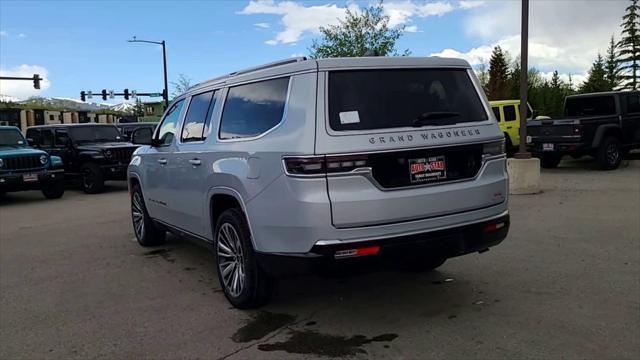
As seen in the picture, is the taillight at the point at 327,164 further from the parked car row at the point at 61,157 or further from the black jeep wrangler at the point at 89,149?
the black jeep wrangler at the point at 89,149

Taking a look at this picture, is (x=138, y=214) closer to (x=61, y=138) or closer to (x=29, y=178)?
(x=29, y=178)

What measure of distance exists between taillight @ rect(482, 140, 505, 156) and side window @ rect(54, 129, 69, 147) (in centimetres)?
1408

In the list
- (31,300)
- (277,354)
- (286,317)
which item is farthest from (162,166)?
(277,354)

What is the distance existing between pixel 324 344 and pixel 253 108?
6.21 ft

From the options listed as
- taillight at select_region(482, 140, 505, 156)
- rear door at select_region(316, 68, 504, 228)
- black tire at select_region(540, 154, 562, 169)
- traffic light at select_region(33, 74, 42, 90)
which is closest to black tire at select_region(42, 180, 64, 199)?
rear door at select_region(316, 68, 504, 228)

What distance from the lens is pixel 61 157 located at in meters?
15.9

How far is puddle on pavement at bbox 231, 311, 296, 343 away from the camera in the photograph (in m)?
4.18

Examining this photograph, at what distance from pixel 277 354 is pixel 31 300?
9.13 feet

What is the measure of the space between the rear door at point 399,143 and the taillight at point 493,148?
47 mm

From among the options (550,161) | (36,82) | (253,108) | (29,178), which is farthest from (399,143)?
(36,82)

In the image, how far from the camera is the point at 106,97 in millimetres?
50125

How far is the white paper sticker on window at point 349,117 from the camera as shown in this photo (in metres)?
3.90

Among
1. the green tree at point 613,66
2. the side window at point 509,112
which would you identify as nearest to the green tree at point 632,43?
the green tree at point 613,66

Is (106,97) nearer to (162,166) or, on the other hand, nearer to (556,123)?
(556,123)
